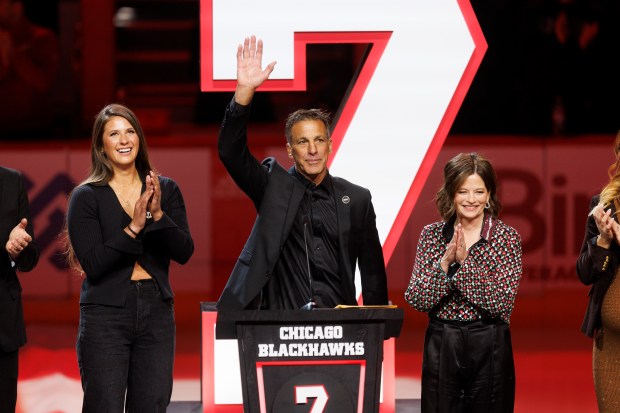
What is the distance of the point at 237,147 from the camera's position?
12.1 feet

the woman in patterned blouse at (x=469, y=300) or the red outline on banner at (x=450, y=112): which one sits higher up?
the red outline on banner at (x=450, y=112)

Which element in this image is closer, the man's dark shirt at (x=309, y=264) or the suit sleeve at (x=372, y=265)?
the man's dark shirt at (x=309, y=264)

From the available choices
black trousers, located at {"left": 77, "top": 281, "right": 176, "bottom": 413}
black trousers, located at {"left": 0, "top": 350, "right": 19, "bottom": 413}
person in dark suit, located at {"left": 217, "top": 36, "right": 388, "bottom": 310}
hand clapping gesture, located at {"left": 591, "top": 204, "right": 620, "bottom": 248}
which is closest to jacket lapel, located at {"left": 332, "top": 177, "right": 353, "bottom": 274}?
person in dark suit, located at {"left": 217, "top": 36, "right": 388, "bottom": 310}

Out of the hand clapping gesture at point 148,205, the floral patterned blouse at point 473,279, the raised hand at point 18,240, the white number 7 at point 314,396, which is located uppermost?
the hand clapping gesture at point 148,205

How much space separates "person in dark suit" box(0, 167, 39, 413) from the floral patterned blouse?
4.78ft

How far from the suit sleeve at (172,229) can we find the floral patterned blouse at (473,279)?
0.84 m

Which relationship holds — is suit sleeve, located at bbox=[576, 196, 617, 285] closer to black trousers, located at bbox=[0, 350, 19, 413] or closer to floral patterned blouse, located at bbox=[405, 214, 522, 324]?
floral patterned blouse, located at bbox=[405, 214, 522, 324]

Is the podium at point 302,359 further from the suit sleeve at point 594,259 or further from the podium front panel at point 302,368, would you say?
the suit sleeve at point 594,259

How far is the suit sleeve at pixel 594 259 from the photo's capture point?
155 inches

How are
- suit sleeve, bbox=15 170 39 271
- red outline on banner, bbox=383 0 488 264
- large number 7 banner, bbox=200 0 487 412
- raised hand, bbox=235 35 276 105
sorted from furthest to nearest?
red outline on banner, bbox=383 0 488 264
large number 7 banner, bbox=200 0 487 412
suit sleeve, bbox=15 170 39 271
raised hand, bbox=235 35 276 105

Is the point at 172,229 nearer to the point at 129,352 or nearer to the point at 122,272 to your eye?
the point at 122,272

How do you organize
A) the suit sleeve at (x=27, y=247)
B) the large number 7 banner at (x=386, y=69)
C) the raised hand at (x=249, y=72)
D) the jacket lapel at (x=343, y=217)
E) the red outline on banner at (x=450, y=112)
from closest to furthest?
the raised hand at (x=249, y=72)
the jacket lapel at (x=343, y=217)
the suit sleeve at (x=27, y=247)
the large number 7 banner at (x=386, y=69)
the red outline on banner at (x=450, y=112)

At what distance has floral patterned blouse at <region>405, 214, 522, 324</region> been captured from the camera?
12.3 feet

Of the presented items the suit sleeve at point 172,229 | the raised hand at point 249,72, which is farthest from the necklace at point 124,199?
the raised hand at point 249,72
